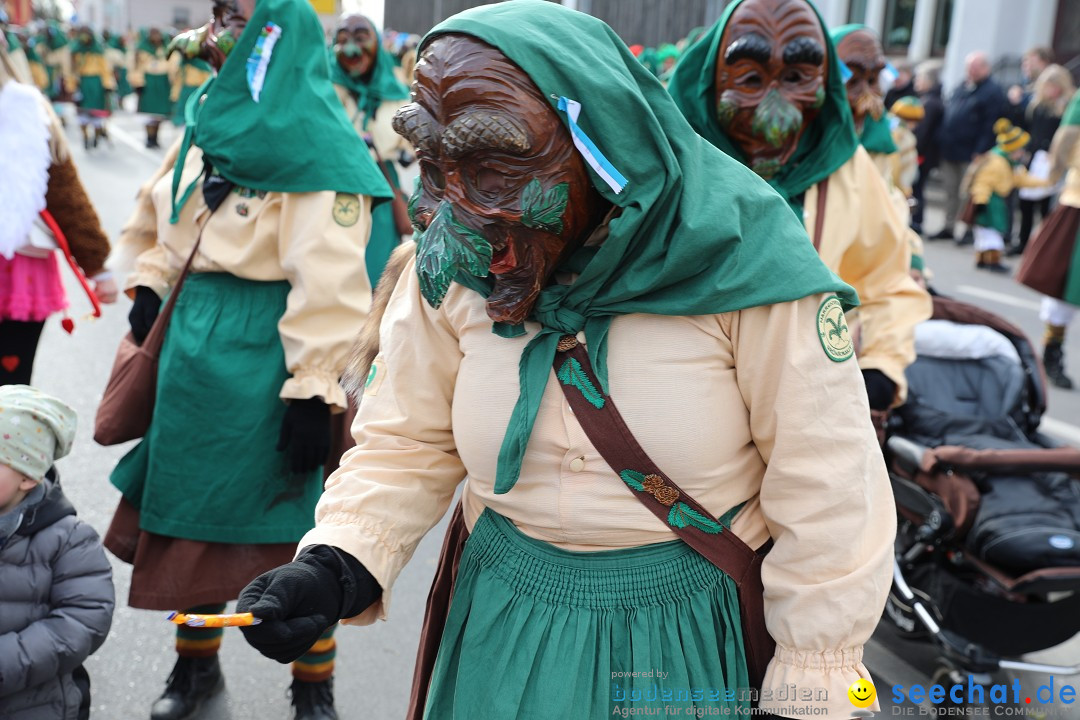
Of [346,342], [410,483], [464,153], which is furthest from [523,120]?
[346,342]

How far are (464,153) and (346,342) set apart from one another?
5.23 feet

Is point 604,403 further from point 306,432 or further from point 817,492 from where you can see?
point 306,432

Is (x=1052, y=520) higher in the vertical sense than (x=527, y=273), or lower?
lower

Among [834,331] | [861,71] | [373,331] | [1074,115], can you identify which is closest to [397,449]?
[373,331]

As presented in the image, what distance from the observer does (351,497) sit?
6.17 ft

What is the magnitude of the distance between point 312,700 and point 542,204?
2215mm

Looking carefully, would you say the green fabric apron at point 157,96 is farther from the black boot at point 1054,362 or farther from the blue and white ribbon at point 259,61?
the blue and white ribbon at point 259,61

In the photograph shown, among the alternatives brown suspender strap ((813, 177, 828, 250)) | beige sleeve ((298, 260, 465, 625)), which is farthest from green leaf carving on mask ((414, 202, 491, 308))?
brown suspender strap ((813, 177, 828, 250))

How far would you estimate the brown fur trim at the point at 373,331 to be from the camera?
2.09 metres

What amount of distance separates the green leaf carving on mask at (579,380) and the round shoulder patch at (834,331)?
35cm

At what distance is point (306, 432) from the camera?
9.98ft

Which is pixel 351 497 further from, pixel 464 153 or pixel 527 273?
pixel 464 153

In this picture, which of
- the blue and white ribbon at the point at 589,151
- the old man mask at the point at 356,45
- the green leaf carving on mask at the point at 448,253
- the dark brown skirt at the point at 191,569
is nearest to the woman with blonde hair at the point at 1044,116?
the old man mask at the point at 356,45

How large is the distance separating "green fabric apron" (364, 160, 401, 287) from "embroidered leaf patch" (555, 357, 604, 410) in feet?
9.76
